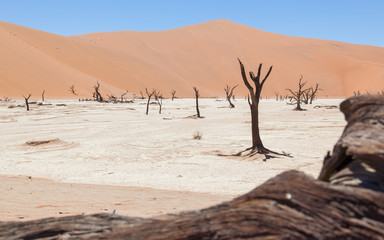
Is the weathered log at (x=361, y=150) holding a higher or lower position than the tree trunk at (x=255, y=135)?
higher

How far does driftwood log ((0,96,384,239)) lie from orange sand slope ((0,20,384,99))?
5376cm

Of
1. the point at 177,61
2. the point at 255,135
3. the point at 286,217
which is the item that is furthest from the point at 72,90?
the point at 286,217

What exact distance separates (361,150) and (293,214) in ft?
1.91

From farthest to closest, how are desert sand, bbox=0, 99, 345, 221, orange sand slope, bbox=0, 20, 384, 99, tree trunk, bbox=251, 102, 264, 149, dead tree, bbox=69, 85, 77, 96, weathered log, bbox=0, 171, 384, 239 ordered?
orange sand slope, bbox=0, 20, 384, 99, dead tree, bbox=69, 85, 77, 96, tree trunk, bbox=251, 102, 264, 149, desert sand, bbox=0, 99, 345, 221, weathered log, bbox=0, 171, 384, 239

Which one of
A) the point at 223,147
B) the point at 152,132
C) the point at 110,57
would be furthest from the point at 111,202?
the point at 110,57

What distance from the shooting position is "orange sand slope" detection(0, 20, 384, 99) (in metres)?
60.2

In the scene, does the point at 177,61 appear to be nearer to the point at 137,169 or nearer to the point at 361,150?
the point at 137,169

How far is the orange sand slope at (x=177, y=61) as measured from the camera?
6025 centimetres

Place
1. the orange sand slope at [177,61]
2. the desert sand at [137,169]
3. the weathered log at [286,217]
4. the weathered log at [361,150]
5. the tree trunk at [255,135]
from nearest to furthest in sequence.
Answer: the weathered log at [286,217], the weathered log at [361,150], the desert sand at [137,169], the tree trunk at [255,135], the orange sand slope at [177,61]

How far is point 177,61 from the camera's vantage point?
9738 centimetres

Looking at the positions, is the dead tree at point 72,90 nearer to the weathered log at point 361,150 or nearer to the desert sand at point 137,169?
the desert sand at point 137,169

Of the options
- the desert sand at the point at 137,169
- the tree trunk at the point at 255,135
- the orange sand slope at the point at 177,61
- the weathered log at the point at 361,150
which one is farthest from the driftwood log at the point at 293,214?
the orange sand slope at the point at 177,61

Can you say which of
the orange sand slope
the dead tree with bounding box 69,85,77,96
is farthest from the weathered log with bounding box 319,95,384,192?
the dead tree with bounding box 69,85,77,96

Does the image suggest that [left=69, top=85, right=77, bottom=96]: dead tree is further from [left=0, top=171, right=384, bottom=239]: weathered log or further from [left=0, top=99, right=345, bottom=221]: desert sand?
[left=0, top=171, right=384, bottom=239]: weathered log
